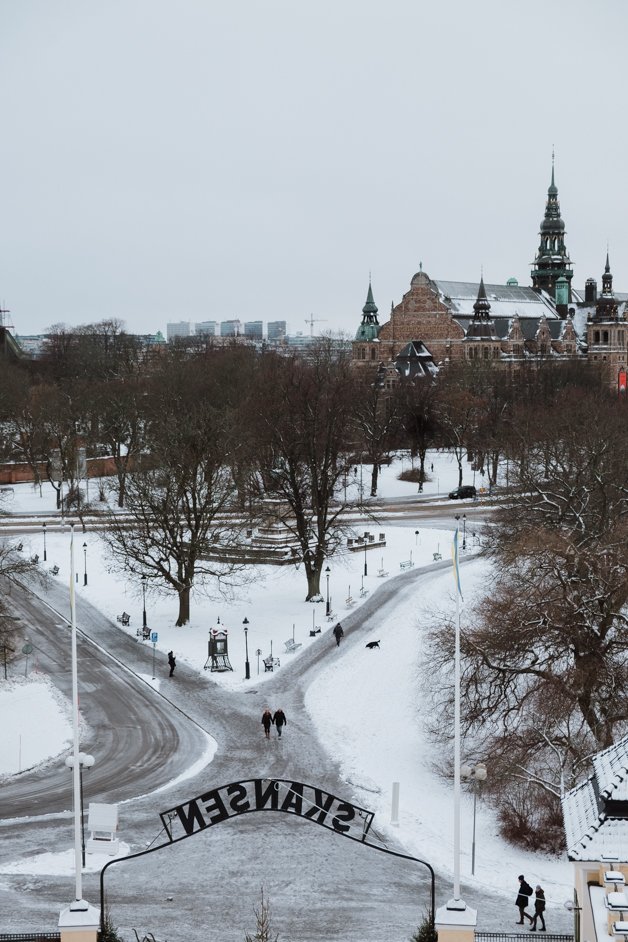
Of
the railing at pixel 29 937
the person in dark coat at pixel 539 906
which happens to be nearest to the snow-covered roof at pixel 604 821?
the person in dark coat at pixel 539 906

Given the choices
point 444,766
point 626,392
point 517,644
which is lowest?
point 444,766

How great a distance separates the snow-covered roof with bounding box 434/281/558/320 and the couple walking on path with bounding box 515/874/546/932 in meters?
120

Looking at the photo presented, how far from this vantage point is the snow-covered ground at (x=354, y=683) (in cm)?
2889

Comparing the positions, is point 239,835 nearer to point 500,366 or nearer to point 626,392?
point 626,392

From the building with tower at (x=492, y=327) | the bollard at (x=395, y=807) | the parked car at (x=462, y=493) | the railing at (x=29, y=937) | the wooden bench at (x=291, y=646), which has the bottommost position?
the bollard at (x=395, y=807)

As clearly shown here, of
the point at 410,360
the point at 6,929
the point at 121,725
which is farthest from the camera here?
the point at 410,360

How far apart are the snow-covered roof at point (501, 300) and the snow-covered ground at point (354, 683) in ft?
255

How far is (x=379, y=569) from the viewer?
60.9m

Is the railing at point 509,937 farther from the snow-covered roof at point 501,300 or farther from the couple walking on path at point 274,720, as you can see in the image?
the snow-covered roof at point 501,300

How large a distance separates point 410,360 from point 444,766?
101 metres

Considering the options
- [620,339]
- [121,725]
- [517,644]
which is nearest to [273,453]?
[121,725]

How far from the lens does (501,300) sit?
148125mm

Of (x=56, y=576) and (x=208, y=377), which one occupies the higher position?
(x=208, y=377)

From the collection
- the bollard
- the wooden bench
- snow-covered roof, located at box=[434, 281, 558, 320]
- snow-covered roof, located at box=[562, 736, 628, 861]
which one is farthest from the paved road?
snow-covered roof, located at box=[434, 281, 558, 320]
